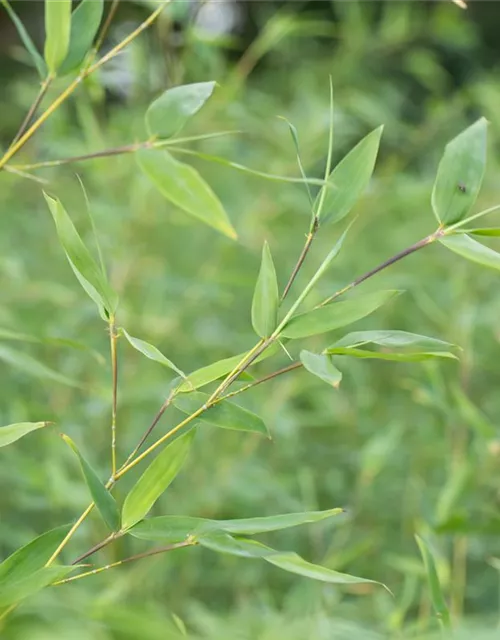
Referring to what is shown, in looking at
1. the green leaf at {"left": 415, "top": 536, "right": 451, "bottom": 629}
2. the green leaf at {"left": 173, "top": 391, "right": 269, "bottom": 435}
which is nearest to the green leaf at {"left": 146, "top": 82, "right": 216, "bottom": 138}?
the green leaf at {"left": 173, "top": 391, "right": 269, "bottom": 435}

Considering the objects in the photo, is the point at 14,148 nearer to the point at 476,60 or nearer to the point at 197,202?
the point at 197,202

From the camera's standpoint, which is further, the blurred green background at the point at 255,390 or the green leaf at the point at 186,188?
the blurred green background at the point at 255,390

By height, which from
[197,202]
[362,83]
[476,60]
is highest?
[197,202]

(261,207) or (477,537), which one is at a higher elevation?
(261,207)

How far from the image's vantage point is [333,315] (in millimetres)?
385

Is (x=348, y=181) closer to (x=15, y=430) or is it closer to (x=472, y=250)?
(x=472, y=250)

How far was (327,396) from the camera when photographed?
3.55ft

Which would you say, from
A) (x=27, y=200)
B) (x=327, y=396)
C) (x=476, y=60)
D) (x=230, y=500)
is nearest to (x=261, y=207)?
(x=327, y=396)

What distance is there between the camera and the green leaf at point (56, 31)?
0.40 m

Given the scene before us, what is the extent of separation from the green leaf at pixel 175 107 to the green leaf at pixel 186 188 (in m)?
0.01

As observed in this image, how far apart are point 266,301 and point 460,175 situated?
0.30ft

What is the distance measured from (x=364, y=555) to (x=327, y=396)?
0.63 ft

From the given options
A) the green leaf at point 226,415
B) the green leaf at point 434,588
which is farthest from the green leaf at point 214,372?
the green leaf at point 434,588

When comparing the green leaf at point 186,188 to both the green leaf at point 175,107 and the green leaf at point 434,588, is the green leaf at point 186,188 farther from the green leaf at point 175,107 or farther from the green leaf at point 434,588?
the green leaf at point 434,588
